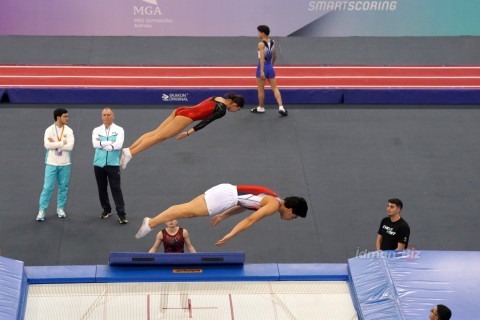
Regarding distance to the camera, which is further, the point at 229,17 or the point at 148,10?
the point at 229,17

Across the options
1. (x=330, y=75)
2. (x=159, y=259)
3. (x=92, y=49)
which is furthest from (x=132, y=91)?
(x=159, y=259)

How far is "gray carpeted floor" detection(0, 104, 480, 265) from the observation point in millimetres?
10258

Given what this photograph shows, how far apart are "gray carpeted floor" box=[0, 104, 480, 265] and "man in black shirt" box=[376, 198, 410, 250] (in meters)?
1.04

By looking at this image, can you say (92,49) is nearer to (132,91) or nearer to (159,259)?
(132,91)

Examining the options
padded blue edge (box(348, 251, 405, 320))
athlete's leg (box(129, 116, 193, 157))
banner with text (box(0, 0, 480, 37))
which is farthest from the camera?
banner with text (box(0, 0, 480, 37))

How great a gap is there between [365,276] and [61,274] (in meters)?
3.14

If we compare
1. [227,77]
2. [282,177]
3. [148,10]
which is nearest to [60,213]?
[282,177]

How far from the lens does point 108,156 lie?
32.9ft

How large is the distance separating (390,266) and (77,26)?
8.39m

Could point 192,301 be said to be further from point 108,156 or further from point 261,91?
point 261,91

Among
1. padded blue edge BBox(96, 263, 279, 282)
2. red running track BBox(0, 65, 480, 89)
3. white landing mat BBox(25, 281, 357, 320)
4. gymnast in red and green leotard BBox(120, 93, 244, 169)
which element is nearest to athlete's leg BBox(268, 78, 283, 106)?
red running track BBox(0, 65, 480, 89)

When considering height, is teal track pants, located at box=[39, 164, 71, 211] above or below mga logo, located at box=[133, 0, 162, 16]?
below

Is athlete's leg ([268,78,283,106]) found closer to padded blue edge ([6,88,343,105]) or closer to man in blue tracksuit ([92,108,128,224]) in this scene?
padded blue edge ([6,88,343,105])

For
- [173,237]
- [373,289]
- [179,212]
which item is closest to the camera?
[373,289]
